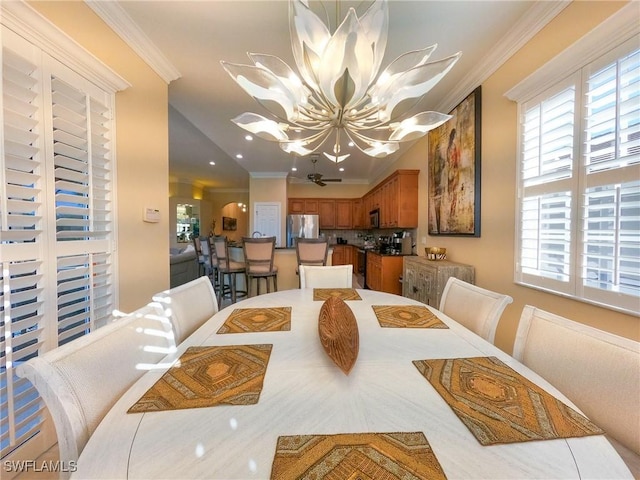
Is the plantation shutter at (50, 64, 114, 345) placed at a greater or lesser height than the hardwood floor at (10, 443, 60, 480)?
greater

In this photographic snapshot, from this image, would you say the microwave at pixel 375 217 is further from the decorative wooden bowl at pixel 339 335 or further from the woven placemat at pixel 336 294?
the decorative wooden bowl at pixel 339 335

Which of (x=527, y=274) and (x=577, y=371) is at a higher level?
(x=527, y=274)

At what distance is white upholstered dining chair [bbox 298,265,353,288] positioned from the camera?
2.10 meters

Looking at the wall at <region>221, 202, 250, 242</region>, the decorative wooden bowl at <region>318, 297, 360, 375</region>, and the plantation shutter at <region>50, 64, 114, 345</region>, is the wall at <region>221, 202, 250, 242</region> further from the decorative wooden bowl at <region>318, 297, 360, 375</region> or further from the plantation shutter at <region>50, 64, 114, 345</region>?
the decorative wooden bowl at <region>318, 297, 360, 375</region>

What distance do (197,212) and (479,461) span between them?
869 centimetres

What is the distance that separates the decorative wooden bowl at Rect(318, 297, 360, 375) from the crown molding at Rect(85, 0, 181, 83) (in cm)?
231

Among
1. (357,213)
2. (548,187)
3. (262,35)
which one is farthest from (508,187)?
(357,213)

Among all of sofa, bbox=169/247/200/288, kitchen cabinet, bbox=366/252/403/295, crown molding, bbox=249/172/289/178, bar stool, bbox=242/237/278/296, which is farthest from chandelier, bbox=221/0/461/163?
crown molding, bbox=249/172/289/178

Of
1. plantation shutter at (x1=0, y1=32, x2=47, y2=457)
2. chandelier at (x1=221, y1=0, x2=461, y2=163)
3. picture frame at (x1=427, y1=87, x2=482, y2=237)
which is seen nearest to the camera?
chandelier at (x1=221, y1=0, x2=461, y2=163)

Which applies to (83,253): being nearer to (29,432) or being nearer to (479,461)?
(29,432)

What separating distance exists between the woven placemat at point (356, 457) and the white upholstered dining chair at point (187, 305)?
878 mm

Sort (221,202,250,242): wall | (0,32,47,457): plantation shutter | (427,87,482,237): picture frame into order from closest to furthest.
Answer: (0,32,47,457): plantation shutter < (427,87,482,237): picture frame < (221,202,250,242): wall

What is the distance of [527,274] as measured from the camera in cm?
177

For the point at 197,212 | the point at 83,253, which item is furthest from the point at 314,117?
the point at 197,212
